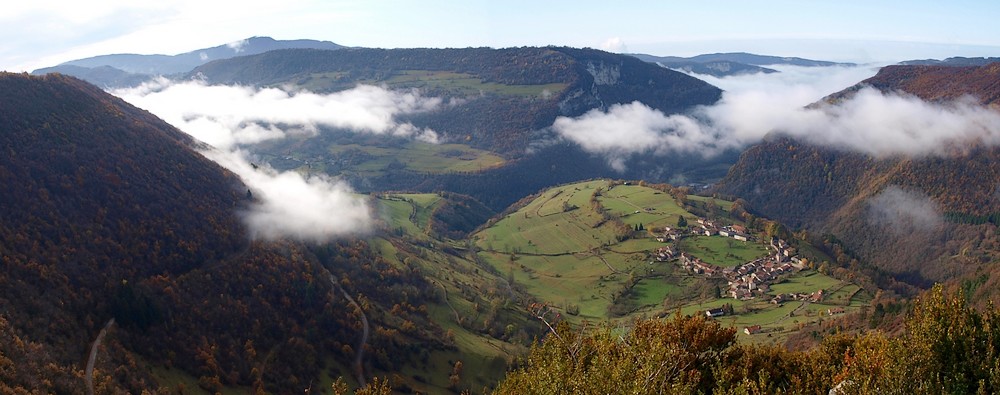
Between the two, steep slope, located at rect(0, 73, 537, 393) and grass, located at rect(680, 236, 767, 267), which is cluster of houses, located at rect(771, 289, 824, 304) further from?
steep slope, located at rect(0, 73, 537, 393)

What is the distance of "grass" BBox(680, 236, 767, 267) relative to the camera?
150 m

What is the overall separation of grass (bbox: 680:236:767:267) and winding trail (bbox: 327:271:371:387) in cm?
9337

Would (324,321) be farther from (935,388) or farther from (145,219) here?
(935,388)

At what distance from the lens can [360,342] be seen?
86.5m

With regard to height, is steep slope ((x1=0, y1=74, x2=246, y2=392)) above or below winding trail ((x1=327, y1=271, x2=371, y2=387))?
above

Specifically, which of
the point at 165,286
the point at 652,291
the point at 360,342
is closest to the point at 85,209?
the point at 165,286

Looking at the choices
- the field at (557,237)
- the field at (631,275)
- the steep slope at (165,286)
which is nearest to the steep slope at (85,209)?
the steep slope at (165,286)

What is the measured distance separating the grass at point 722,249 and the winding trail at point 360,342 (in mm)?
93369

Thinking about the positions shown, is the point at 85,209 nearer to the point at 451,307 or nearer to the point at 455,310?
the point at 451,307

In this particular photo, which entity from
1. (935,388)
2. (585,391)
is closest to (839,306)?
(935,388)

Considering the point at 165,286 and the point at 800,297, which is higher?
the point at 165,286

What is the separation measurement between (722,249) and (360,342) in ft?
345

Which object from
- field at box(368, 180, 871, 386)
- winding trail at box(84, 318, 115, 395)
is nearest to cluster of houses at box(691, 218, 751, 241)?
field at box(368, 180, 871, 386)

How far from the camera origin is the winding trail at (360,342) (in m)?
80.4
